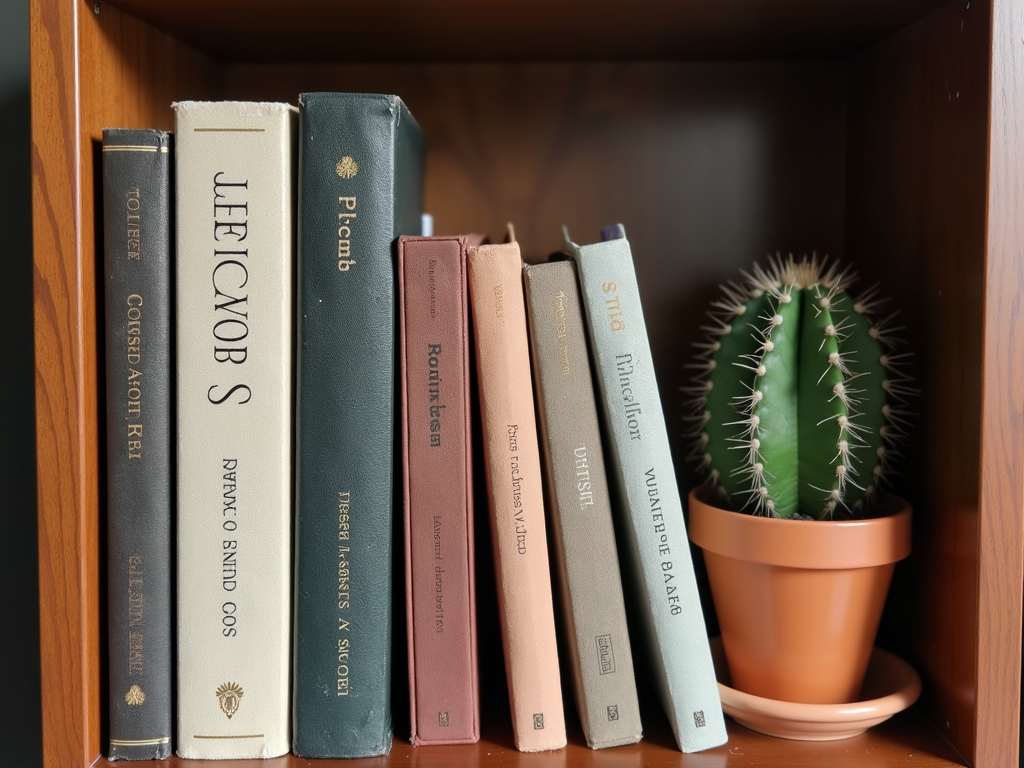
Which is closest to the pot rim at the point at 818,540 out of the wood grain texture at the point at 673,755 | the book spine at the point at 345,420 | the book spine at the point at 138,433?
the wood grain texture at the point at 673,755

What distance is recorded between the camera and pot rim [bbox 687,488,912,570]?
1.83 feet

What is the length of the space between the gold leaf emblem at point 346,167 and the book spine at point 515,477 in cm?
9

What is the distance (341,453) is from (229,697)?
0.56ft

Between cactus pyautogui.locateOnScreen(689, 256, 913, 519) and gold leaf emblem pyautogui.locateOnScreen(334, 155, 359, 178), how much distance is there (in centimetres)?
28

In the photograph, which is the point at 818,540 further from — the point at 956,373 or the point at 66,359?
the point at 66,359

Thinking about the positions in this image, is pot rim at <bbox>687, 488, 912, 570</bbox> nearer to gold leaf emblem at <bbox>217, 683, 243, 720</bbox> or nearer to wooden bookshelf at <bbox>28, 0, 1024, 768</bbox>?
wooden bookshelf at <bbox>28, 0, 1024, 768</bbox>

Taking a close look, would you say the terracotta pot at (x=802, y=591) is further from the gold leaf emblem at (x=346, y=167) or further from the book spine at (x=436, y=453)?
the gold leaf emblem at (x=346, y=167)

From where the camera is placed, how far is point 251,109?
1.70ft

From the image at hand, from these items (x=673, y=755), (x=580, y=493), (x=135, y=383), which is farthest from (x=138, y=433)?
(x=673, y=755)

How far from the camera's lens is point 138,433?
528 mm

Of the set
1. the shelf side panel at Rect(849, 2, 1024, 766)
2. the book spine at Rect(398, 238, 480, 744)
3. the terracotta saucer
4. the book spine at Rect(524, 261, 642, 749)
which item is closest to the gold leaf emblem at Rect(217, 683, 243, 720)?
the book spine at Rect(398, 238, 480, 744)

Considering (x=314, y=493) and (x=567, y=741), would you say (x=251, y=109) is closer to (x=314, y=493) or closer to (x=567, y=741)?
(x=314, y=493)

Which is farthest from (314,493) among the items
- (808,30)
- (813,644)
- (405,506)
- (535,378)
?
(808,30)

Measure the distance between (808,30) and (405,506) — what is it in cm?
48
